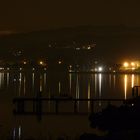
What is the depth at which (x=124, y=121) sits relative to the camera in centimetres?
1603

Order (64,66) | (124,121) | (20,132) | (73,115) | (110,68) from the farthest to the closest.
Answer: (64,66), (110,68), (73,115), (20,132), (124,121)

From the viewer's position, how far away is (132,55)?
198 m

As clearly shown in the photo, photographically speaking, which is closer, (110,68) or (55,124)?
(55,124)

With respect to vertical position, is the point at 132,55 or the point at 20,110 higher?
the point at 132,55

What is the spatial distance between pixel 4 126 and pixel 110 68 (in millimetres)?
152330

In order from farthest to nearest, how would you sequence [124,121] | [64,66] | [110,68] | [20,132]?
[64,66]
[110,68]
[20,132]
[124,121]

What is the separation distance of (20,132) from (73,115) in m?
5.91

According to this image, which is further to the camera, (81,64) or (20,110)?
(81,64)

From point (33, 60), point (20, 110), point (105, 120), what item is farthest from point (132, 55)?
point (105, 120)

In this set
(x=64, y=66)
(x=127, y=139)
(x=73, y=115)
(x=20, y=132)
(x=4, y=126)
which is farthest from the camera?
(x=64, y=66)

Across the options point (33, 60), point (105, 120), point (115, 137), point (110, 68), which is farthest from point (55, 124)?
point (33, 60)

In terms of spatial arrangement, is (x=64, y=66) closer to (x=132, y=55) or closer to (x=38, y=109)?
(x=132, y=55)

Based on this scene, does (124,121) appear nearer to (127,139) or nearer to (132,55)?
(127,139)

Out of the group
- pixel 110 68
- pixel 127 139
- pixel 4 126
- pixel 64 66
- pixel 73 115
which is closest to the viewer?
pixel 127 139
